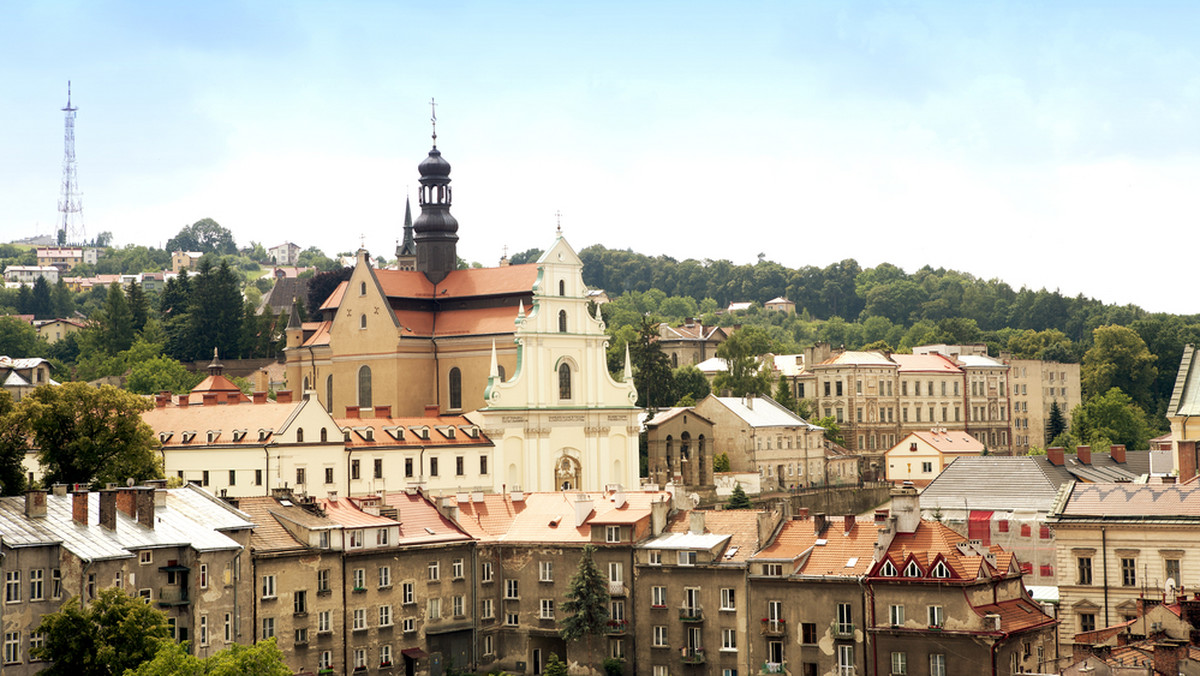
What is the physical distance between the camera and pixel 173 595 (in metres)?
50.7

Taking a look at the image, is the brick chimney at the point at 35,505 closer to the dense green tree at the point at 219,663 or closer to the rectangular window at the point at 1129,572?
the dense green tree at the point at 219,663

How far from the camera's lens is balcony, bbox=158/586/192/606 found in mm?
50406

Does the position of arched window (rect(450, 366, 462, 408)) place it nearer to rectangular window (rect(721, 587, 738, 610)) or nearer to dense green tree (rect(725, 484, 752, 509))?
dense green tree (rect(725, 484, 752, 509))

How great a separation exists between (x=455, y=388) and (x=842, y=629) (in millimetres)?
44331

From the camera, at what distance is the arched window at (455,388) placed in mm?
93375

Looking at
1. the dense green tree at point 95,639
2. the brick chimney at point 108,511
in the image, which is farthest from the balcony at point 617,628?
the brick chimney at point 108,511

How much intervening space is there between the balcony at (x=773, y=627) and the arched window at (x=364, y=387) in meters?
44.4

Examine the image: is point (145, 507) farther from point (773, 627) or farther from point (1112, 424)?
point (1112, 424)

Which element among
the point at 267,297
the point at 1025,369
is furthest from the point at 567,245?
the point at 267,297

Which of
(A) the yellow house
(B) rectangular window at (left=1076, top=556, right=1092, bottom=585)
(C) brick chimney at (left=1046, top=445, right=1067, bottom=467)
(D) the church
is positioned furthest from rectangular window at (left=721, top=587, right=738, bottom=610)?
(A) the yellow house

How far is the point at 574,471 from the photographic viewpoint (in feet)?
291

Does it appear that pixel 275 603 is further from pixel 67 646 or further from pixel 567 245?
pixel 567 245

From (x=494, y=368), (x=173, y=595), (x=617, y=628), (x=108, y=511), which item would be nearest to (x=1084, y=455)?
(x=494, y=368)

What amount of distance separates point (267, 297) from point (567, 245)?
9631cm
